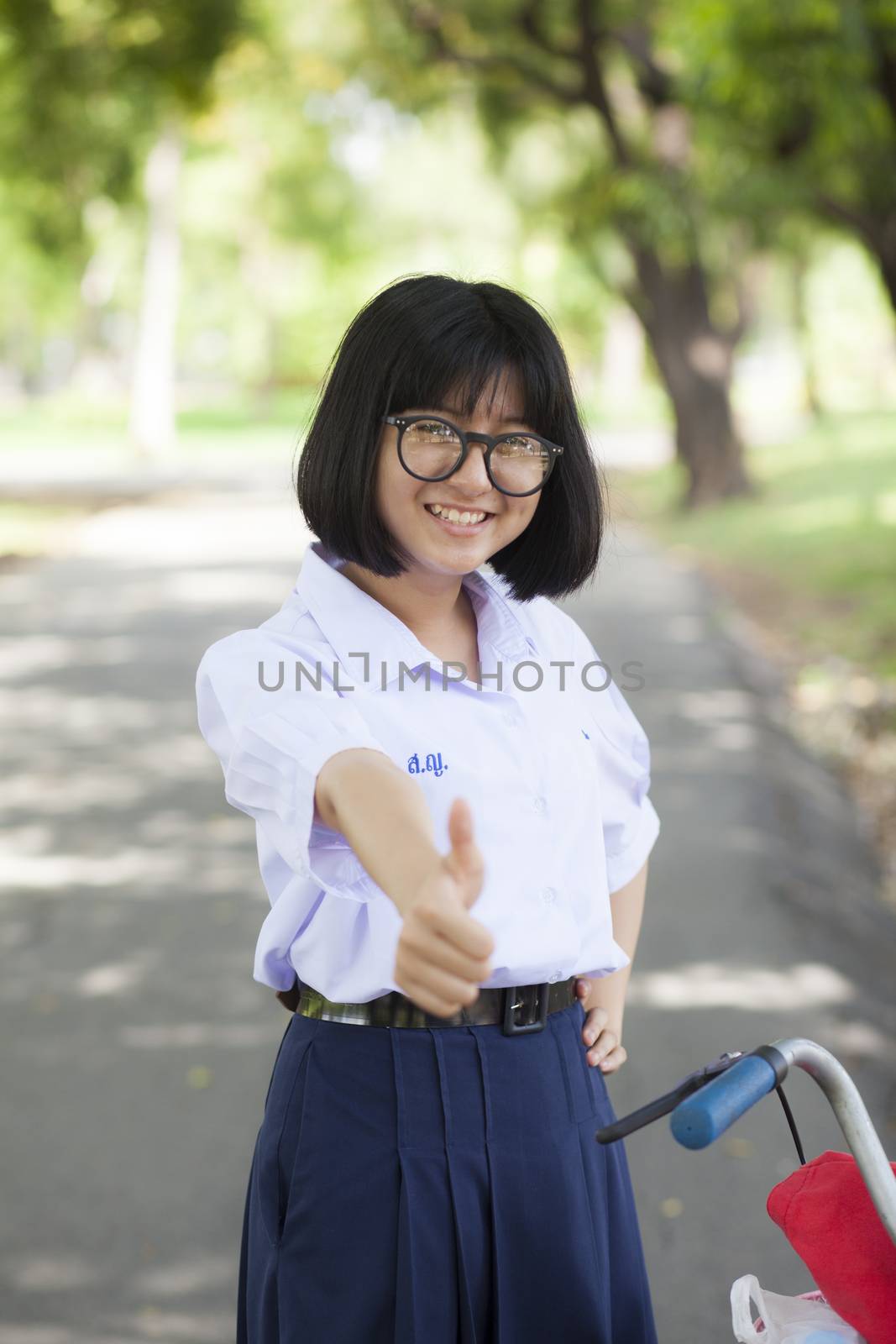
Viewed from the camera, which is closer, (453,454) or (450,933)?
(450,933)

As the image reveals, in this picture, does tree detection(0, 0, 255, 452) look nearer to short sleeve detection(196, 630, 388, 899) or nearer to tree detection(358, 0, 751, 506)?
tree detection(358, 0, 751, 506)

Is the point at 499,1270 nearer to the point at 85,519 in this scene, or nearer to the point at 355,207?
the point at 85,519

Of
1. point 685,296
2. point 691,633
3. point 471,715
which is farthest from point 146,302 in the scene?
point 471,715

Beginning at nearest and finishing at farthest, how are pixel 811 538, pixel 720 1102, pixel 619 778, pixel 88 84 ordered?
1. pixel 720 1102
2. pixel 619 778
3. pixel 811 538
4. pixel 88 84

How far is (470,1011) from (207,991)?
123 inches

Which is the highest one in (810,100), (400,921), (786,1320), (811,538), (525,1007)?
(810,100)

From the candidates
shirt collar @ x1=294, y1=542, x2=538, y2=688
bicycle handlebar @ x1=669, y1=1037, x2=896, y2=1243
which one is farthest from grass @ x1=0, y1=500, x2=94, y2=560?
bicycle handlebar @ x1=669, y1=1037, x2=896, y2=1243

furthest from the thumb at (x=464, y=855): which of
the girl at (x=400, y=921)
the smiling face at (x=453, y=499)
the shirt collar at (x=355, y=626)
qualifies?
the smiling face at (x=453, y=499)

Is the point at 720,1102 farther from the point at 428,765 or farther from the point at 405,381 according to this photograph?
the point at 405,381

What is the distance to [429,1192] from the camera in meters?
1.77

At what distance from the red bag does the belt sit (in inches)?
14.2

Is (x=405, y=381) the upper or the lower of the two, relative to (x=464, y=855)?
upper

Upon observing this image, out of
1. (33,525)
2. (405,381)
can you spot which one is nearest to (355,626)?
(405,381)

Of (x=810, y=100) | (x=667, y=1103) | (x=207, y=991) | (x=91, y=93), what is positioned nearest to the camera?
(x=667, y=1103)
